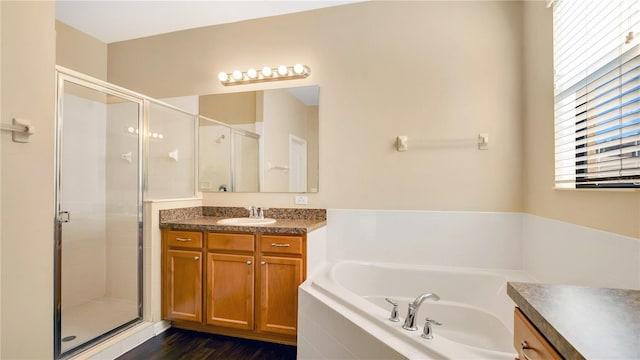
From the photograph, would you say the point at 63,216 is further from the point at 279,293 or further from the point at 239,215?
the point at 279,293

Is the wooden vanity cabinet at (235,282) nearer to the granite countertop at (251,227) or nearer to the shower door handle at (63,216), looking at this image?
the granite countertop at (251,227)

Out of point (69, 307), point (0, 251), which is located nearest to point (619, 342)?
point (0, 251)

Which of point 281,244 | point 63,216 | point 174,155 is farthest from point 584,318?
point 174,155

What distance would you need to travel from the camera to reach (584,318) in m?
0.69

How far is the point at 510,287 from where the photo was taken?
919mm

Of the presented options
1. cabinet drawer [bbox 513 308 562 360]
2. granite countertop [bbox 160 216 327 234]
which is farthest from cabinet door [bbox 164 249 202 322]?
cabinet drawer [bbox 513 308 562 360]

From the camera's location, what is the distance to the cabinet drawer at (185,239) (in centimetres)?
235

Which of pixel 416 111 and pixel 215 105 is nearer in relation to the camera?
pixel 416 111

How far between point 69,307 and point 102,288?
A: 44 cm

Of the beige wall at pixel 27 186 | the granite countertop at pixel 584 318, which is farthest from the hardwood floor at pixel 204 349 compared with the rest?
the granite countertop at pixel 584 318

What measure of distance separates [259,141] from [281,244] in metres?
1.07

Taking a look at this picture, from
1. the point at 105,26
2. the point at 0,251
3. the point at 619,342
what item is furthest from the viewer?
the point at 105,26

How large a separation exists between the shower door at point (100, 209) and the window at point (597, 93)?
302 centimetres

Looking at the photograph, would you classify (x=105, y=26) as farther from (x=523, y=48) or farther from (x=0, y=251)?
(x=523, y=48)
